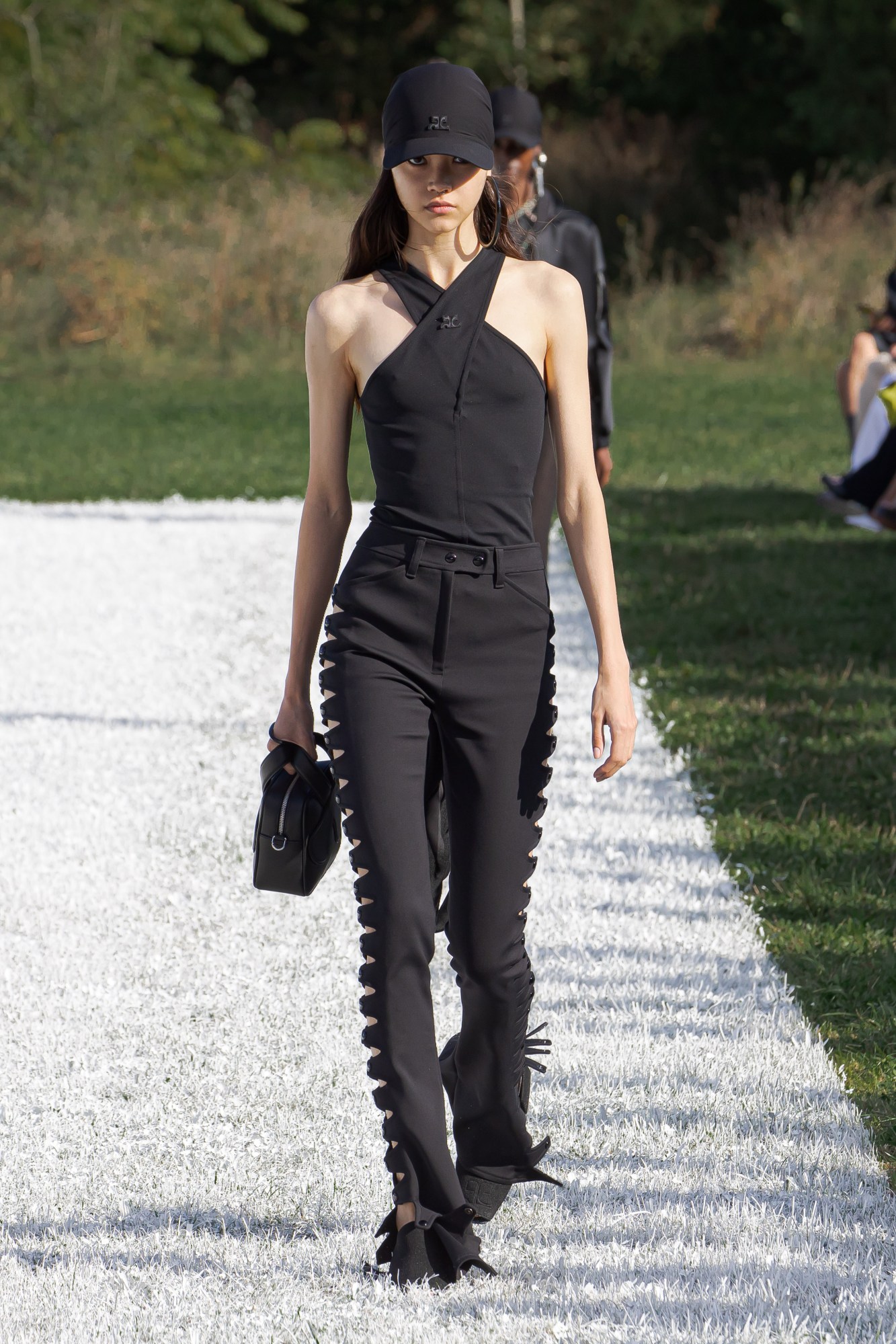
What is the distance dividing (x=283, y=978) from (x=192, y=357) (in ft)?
62.2

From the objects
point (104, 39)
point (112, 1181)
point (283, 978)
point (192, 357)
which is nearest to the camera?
point (112, 1181)

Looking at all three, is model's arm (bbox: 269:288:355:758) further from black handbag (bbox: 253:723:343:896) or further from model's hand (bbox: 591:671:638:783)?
model's hand (bbox: 591:671:638:783)

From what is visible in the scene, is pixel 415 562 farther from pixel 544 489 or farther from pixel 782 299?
pixel 782 299

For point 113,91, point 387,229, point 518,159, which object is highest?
point 113,91

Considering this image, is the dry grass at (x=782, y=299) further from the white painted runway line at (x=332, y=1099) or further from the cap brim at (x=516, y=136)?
the cap brim at (x=516, y=136)

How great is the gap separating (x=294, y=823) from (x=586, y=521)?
0.74 metres

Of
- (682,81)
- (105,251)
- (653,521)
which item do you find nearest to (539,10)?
(682,81)

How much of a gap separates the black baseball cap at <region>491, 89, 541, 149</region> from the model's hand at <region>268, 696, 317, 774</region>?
281cm

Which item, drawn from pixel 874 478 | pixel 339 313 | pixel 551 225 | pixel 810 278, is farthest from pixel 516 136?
pixel 810 278

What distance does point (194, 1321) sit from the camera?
2.84 meters

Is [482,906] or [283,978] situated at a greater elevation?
[482,906]

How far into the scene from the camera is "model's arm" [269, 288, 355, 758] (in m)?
2.87

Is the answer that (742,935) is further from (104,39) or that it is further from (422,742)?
(104,39)

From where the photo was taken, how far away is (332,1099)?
364cm
